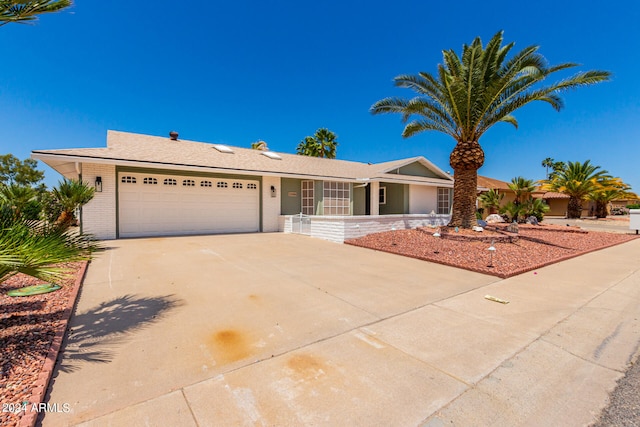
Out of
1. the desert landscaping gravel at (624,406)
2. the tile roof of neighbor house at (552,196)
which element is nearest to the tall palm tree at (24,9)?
the desert landscaping gravel at (624,406)

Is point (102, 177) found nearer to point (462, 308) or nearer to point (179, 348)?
point (179, 348)

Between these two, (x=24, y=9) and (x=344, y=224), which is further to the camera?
(x=344, y=224)

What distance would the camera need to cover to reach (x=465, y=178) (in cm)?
1188

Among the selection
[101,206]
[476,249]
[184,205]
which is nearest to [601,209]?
[476,249]

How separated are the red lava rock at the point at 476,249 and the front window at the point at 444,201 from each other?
311 inches

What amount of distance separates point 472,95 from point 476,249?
5971 mm

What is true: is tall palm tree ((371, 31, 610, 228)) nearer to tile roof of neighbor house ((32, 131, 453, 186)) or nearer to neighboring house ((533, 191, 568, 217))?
tile roof of neighbor house ((32, 131, 453, 186))

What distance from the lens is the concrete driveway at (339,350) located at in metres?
2.33

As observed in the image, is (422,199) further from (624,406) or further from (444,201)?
(624,406)

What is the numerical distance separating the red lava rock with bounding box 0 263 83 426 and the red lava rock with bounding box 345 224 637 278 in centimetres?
793

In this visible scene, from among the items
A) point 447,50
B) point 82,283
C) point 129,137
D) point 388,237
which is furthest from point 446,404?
point 129,137

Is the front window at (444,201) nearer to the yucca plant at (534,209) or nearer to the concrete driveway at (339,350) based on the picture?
the yucca plant at (534,209)

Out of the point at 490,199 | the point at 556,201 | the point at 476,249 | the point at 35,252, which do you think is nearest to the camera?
the point at 35,252

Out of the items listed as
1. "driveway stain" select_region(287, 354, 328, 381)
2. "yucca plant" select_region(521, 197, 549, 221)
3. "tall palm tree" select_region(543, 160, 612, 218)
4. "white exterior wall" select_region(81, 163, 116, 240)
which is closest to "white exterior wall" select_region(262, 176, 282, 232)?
"white exterior wall" select_region(81, 163, 116, 240)
